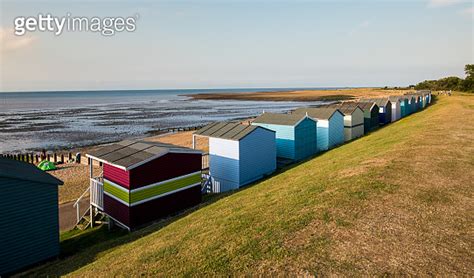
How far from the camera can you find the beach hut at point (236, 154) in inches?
740

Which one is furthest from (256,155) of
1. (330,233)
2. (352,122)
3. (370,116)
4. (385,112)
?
(385,112)

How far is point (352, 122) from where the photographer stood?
30.5 meters

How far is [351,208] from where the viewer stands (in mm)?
9461

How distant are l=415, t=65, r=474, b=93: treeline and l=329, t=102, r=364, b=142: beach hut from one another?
69444 millimetres

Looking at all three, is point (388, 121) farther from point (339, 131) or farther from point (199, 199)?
point (199, 199)

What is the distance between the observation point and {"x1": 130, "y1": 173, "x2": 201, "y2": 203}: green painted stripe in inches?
558

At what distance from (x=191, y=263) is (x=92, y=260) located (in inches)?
184

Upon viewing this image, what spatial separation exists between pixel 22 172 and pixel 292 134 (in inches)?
647

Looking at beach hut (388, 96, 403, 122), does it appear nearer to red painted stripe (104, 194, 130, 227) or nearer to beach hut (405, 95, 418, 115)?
beach hut (405, 95, 418, 115)

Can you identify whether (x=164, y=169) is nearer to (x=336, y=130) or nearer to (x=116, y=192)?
(x=116, y=192)

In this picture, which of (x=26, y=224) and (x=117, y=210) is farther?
(x=117, y=210)

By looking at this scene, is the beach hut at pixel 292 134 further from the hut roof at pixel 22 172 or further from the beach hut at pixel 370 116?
the hut roof at pixel 22 172

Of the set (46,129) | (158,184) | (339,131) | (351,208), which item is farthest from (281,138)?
(46,129)

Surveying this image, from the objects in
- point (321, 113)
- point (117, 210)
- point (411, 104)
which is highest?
point (411, 104)
